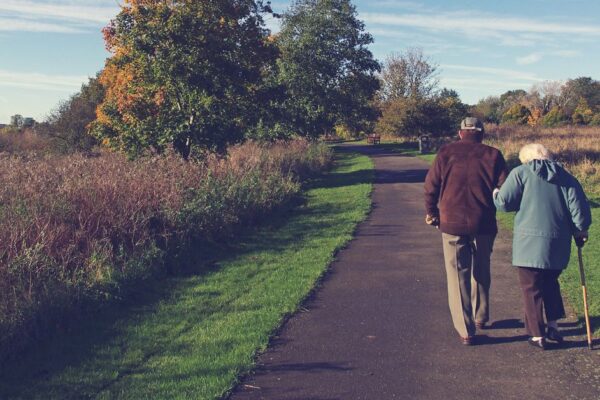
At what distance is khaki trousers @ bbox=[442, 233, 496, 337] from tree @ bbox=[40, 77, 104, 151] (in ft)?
86.4

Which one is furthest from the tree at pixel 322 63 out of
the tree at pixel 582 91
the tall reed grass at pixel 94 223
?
the tree at pixel 582 91

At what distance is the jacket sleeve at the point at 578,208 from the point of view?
195 inches

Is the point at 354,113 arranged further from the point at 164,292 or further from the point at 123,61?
the point at 164,292

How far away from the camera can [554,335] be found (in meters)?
5.16

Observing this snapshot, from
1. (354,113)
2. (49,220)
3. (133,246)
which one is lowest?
(133,246)

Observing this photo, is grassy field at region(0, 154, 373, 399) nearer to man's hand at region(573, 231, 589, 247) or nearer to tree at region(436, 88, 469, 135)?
man's hand at region(573, 231, 589, 247)

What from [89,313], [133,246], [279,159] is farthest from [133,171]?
[279,159]

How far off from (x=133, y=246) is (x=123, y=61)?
419 inches

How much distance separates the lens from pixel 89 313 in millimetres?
6461

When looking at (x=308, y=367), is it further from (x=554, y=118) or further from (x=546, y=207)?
(x=554, y=118)

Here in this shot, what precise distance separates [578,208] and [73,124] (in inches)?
1194

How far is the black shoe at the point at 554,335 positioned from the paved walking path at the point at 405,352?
0.33ft

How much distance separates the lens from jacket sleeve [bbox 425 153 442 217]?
17.8ft

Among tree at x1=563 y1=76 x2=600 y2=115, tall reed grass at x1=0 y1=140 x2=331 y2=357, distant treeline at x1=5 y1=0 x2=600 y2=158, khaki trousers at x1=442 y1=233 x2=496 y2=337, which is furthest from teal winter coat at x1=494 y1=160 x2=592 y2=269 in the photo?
tree at x1=563 y1=76 x2=600 y2=115
